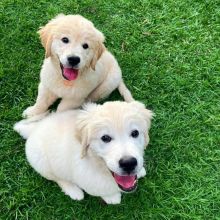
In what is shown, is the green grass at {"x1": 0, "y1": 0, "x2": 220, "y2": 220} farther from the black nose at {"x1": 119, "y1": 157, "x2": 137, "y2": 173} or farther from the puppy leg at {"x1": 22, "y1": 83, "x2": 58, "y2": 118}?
the black nose at {"x1": 119, "y1": 157, "x2": 137, "y2": 173}

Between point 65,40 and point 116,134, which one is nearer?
point 116,134

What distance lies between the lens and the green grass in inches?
150

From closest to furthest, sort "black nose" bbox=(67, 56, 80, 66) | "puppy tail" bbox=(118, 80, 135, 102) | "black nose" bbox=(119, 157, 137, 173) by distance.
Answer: "black nose" bbox=(119, 157, 137, 173), "black nose" bbox=(67, 56, 80, 66), "puppy tail" bbox=(118, 80, 135, 102)

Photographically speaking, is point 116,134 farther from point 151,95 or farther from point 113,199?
point 151,95

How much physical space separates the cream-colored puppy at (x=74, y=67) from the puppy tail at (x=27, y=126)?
0.09 meters

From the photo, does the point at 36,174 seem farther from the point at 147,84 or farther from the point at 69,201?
the point at 147,84

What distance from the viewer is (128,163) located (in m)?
3.01

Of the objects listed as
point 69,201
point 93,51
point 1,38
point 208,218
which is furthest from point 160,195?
point 1,38

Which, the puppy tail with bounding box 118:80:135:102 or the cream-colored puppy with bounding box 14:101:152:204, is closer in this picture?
the cream-colored puppy with bounding box 14:101:152:204

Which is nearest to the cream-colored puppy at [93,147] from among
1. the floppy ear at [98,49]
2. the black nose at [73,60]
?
the black nose at [73,60]

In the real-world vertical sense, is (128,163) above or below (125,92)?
above

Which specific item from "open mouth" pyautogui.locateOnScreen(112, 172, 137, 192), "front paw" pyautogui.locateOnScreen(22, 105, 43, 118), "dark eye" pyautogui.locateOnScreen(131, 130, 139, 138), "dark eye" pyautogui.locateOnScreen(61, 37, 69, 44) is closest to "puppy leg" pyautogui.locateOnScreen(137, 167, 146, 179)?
"open mouth" pyautogui.locateOnScreen(112, 172, 137, 192)

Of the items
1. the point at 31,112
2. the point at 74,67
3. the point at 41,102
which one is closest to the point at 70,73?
the point at 74,67

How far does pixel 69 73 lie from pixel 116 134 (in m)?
1.04
